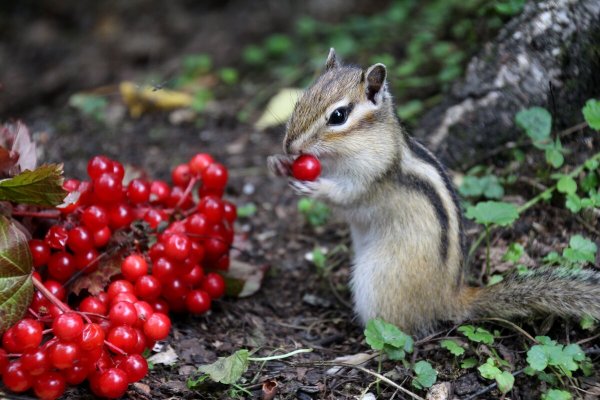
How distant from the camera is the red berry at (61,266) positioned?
11.0ft

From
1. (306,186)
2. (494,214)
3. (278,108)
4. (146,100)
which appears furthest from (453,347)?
(146,100)

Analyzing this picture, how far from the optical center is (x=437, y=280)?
365 cm

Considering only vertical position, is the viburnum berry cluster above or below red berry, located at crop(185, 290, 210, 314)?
above

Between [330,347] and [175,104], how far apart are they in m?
3.64

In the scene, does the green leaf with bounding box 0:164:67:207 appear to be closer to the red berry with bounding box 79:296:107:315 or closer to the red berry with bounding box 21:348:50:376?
the red berry with bounding box 79:296:107:315

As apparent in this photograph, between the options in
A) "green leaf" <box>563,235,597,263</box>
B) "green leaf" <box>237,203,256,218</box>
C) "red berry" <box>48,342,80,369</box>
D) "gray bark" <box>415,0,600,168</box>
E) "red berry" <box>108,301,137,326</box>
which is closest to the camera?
"red berry" <box>48,342,80,369</box>

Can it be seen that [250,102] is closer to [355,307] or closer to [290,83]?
[290,83]

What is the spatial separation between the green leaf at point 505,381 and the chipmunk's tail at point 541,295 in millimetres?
416

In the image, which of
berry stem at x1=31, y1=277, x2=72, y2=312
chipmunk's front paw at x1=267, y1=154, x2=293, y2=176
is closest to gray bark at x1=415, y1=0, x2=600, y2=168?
chipmunk's front paw at x1=267, y1=154, x2=293, y2=176

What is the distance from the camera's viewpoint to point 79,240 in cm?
333

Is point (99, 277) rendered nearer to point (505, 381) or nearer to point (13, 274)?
point (13, 274)

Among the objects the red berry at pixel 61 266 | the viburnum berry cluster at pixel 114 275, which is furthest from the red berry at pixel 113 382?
the red berry at pixel 61 266

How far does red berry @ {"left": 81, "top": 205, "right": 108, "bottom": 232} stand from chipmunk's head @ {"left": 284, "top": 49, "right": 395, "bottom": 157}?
1.00 metres

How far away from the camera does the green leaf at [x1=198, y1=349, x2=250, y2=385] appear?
3127 mm
